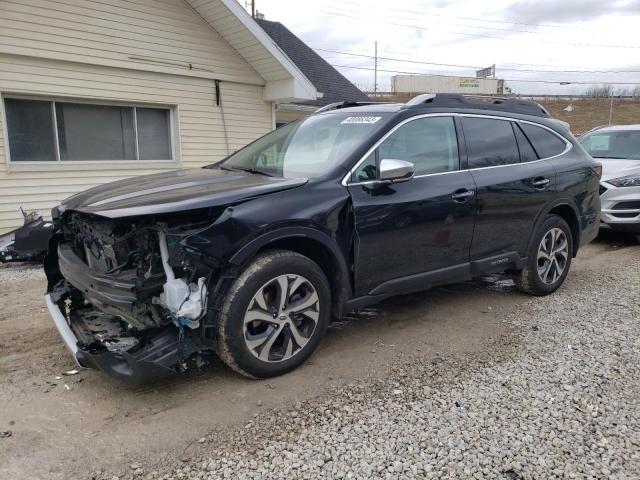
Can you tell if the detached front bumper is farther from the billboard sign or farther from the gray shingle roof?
the billboard sign

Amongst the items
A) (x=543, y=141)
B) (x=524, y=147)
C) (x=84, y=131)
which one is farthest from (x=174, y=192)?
(x=84, y=131)

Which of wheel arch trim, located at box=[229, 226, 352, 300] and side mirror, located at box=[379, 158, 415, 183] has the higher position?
side mirror, located at box=[379, 158, 415, 183]

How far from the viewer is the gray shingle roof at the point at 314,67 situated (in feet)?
44.3

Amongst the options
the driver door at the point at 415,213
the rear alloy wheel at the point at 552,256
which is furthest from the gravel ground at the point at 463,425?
the rear alloy wheel at the point at 552,256

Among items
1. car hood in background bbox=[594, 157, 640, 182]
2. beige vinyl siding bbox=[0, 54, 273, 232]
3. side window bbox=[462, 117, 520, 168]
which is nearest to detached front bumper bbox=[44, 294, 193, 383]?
side window bbox=[462, 117, 520, 168]

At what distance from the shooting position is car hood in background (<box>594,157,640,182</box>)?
799cm

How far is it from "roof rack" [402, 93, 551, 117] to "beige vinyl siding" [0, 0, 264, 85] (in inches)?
266

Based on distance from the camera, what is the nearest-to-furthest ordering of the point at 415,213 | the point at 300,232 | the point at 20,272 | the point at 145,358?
the point at 145,358 < the point at 300,232 < the point at 415,213 < the point at 20,272

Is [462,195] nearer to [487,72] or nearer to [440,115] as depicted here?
[440,115]

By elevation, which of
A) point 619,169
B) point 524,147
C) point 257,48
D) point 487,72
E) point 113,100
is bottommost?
point 619,169

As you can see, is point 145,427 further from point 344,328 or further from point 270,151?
point 270,151

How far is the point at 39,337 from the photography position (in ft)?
13.5

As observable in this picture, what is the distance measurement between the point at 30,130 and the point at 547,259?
8040mm

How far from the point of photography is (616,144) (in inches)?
355
